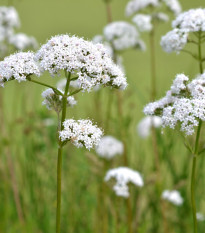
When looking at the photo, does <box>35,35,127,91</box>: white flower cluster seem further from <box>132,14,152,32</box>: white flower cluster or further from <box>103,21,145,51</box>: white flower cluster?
<box>103,21,145,51</box>: white flower cluster

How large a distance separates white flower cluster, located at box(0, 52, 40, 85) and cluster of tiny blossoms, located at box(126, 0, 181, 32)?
2389 mm

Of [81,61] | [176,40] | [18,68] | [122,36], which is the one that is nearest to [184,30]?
[176,40]

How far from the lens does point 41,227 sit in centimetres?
429

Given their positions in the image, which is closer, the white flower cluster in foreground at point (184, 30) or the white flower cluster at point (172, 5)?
the white flower cluster in foreground at point (184, 30)

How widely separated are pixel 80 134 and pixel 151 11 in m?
2.94

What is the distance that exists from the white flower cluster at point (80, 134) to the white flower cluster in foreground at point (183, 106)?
514 mm

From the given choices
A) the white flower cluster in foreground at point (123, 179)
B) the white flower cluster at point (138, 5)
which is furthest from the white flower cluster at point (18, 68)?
the white flower cluster at point (138, 5)

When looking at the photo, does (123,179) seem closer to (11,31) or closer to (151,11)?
(151,11)

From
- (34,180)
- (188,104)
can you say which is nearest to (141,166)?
(34,180)

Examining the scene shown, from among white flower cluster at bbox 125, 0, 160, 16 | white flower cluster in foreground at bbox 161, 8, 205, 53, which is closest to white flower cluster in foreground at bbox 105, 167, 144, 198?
white flower cluster in foreground at bbox 161, 8, 205, 53

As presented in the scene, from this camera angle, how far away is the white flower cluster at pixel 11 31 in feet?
18.6

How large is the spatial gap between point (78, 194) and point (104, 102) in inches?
51.7

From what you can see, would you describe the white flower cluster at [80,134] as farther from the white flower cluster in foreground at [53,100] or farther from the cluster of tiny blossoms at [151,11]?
the cluster of tiny blossoms at [151,11]

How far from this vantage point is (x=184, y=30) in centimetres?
329
